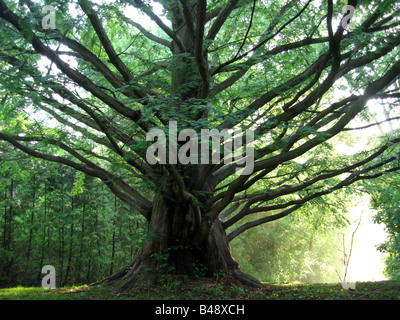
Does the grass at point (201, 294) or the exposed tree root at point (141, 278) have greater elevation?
the exposed tree root at point (141, 278)

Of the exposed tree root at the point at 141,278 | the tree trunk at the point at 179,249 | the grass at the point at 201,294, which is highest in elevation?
the tree trunk at the point at 179,249

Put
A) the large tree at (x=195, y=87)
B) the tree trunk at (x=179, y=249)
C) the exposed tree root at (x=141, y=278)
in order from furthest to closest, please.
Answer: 1. the tree trunk at (x=179, y=249)
2. the exposed tree root at (x=141, y=278)
3. the large tree at (x=195, y=87)

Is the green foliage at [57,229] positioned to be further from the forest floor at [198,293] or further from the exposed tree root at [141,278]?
the forest floor at [198,293]

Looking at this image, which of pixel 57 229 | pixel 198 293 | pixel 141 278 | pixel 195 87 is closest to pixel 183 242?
pixel 141 278

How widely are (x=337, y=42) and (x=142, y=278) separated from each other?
5.14 m

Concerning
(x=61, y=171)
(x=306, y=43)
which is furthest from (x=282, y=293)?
(x=61, y=171)

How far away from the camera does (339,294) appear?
566 cm

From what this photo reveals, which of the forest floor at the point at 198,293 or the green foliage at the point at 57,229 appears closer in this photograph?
the forest floor at the point at 198,293

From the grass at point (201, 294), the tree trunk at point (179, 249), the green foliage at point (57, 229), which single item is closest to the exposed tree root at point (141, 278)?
the tree trunk at point (179, 249)

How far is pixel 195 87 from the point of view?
6.12m

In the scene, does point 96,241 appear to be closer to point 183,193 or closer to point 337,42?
point 183,193

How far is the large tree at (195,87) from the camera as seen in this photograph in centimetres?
428

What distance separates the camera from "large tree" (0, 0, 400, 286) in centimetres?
428
